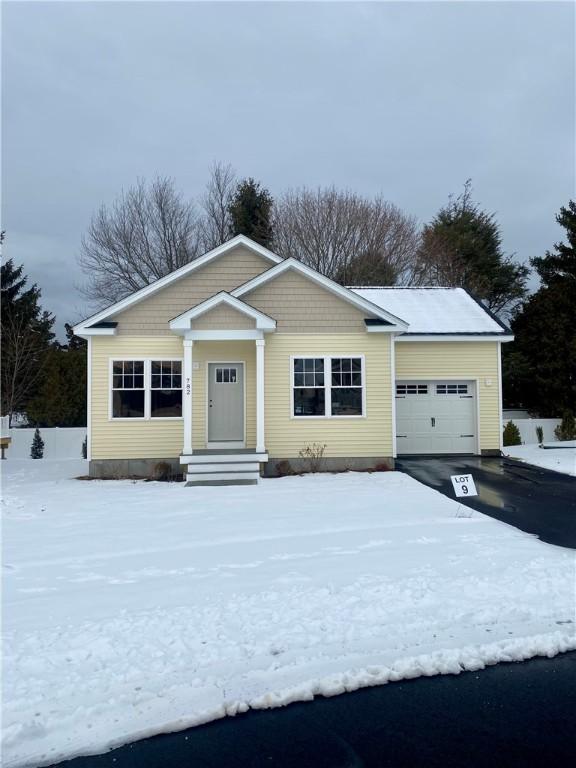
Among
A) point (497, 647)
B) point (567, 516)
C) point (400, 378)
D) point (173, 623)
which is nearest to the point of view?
point (497, 647)

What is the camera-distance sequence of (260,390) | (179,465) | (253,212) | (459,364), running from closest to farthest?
(260,390) < (179,465) < (459,364) < (253,212)

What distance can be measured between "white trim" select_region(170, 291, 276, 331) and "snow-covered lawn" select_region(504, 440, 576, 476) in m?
7.99

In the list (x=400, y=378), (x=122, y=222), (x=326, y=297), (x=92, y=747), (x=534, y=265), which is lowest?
(x=92, y=747)

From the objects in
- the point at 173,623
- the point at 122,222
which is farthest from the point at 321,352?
the point at 122,222

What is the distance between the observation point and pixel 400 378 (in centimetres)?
1669

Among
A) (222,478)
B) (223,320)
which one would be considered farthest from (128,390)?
(222,478)

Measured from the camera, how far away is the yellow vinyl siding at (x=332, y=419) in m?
14.2

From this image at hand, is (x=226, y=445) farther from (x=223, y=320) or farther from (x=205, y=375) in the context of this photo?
(x=223, y=320)

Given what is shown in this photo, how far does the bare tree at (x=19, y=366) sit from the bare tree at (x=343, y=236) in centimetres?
1273

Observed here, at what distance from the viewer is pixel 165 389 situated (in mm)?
14461

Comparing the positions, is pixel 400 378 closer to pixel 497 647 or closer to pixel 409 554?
pixel 409 554

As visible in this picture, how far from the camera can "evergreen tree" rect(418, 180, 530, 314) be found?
1203 inches

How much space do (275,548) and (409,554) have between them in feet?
5.20

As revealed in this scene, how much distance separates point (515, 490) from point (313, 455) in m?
4.79
